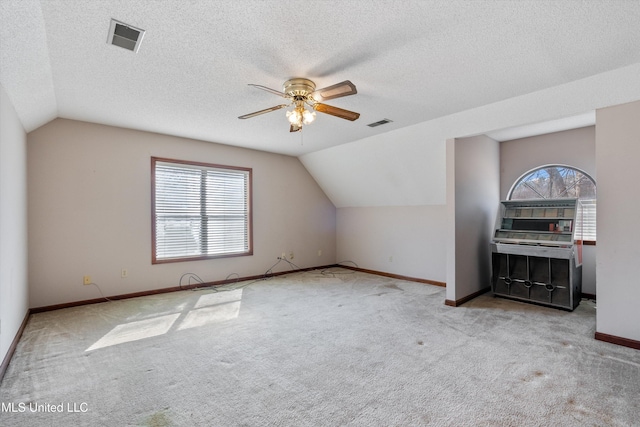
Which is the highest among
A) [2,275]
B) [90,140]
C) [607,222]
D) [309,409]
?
[90,140]

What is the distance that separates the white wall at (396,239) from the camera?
5.22 meters

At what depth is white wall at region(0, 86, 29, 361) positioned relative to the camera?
2.42 meters

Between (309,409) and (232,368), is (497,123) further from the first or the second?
(232,368)

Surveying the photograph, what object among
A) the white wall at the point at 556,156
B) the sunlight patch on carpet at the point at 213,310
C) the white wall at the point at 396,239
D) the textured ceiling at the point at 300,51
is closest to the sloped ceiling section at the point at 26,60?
the textured ceiling at the point at 300,51

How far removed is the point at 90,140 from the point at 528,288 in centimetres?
606

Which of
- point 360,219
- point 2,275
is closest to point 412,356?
point 2,275

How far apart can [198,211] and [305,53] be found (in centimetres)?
351

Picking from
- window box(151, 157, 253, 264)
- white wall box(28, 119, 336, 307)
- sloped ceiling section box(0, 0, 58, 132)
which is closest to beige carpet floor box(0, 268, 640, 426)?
white wall box(28, 119, 336, 307)

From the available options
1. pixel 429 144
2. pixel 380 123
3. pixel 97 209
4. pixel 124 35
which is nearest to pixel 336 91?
pixel 124 35

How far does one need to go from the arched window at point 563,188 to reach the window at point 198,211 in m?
4.52

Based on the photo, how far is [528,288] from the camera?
161 inches

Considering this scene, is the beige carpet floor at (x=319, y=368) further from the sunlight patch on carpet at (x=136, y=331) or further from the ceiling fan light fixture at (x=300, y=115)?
the ceiling fan light fixture at (x=300, y=115)

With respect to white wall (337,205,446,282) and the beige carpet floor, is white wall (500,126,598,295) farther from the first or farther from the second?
white wall (337,205,446,282)

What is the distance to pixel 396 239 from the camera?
578 centimetres
